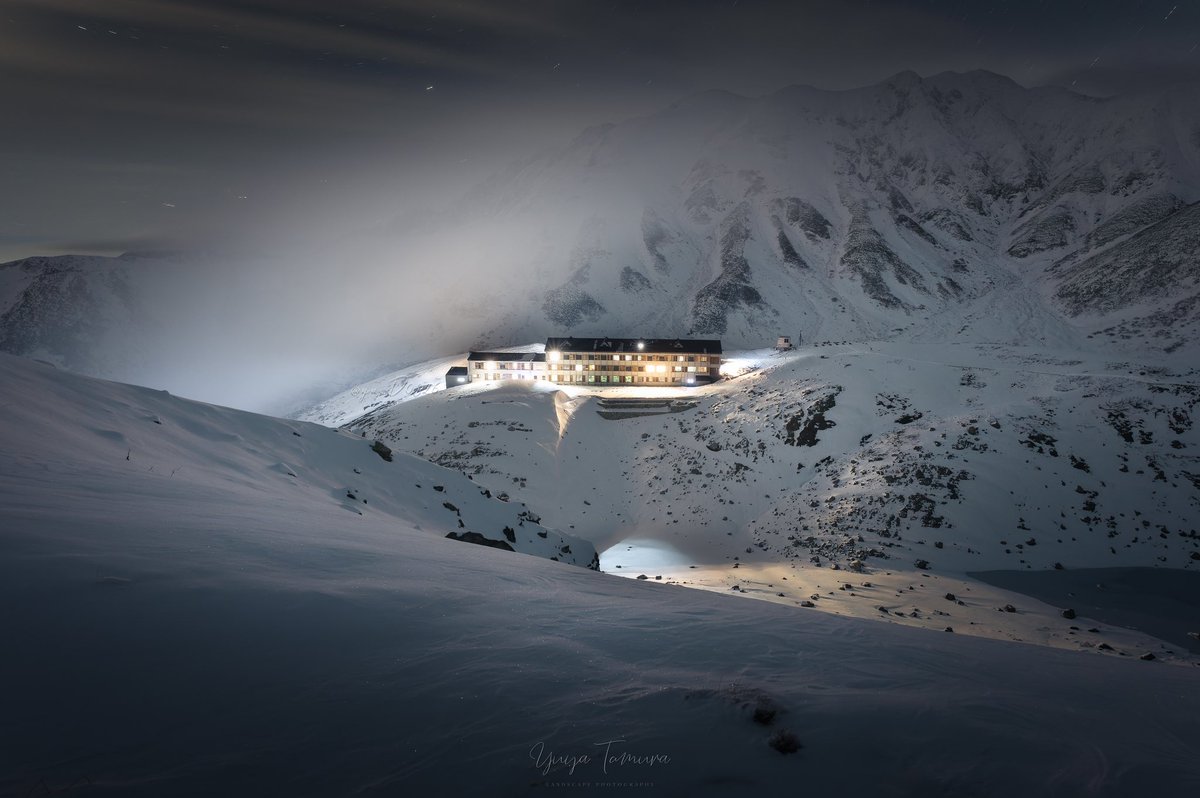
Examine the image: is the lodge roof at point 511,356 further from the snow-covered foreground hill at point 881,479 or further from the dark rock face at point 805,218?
the dark rock face at point 805,218

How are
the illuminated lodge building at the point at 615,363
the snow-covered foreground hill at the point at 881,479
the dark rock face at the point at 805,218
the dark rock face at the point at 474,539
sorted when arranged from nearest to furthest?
the dark rock face at the point at 474,539 → the snow-covered foreground hill at the point at 881,479 → the illuminated lodge building at the point at 615,363 → the dark rock face at the point at 805,218

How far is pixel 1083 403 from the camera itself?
44.7 meters

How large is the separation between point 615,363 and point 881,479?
54.9 m

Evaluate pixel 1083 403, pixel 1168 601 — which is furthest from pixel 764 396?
pixel 1168 601

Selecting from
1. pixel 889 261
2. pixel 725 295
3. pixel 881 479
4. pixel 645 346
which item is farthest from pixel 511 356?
pixel 889 261

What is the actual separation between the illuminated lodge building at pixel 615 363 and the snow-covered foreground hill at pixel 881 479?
20189mm

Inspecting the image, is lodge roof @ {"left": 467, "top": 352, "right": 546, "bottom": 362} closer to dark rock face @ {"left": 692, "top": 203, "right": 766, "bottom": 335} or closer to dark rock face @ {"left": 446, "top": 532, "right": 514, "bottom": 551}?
dark rock face @ {"left": 692, "top": 203, "right": 766, "bottom": 335}

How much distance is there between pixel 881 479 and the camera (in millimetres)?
42438

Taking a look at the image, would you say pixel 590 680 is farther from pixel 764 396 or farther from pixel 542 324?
pixel 542 324

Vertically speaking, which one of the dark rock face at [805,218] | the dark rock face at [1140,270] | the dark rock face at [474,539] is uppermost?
the dark rock face at [805,218]

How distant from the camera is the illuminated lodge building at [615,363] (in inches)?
3558

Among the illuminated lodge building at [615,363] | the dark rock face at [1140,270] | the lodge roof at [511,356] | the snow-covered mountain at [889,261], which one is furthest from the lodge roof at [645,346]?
the dark rock face at [1140,270]

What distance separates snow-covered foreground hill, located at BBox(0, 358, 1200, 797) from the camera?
14.7ft

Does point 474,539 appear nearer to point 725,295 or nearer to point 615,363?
point 615,363
